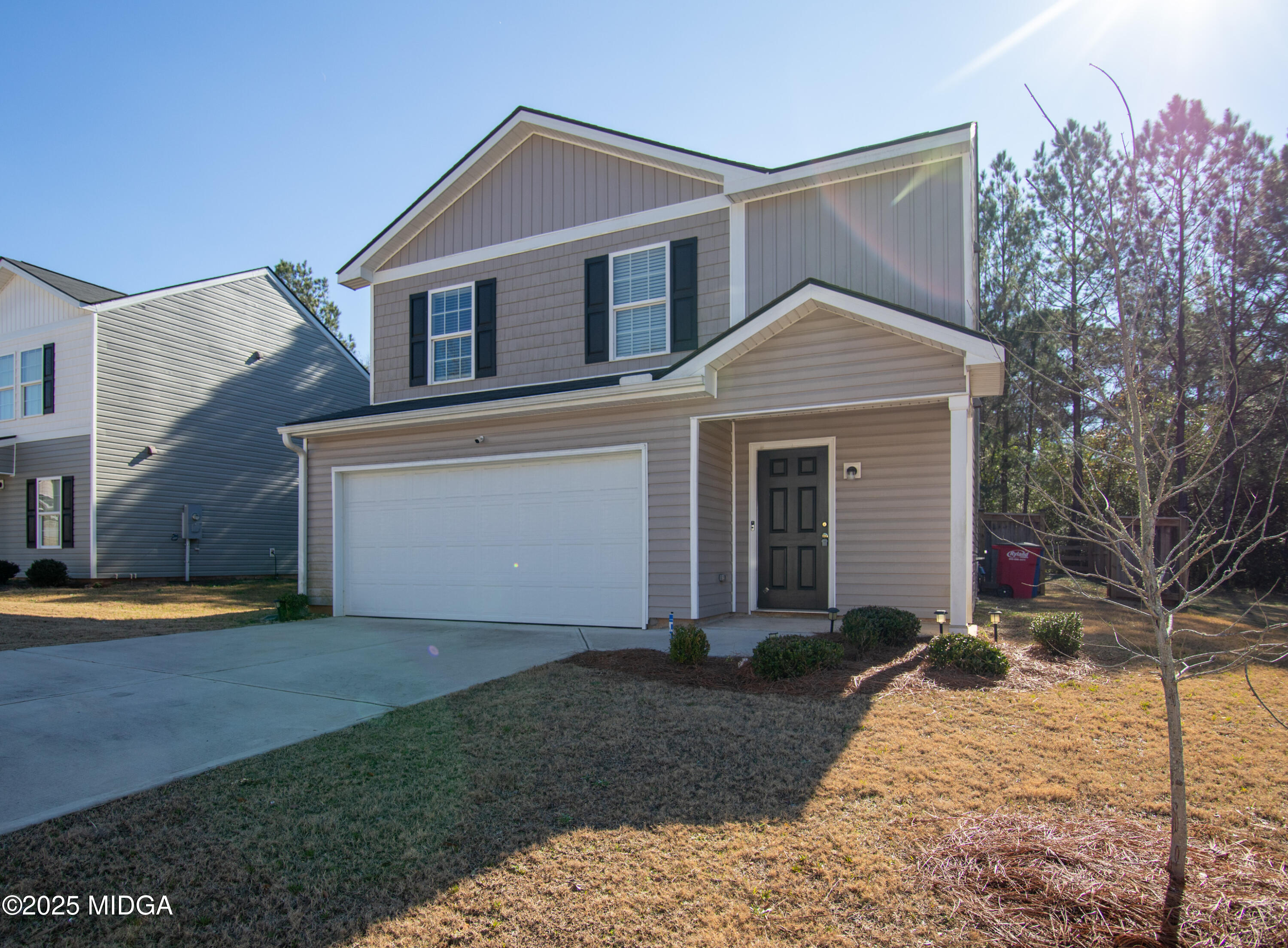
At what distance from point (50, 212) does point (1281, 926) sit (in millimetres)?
18351

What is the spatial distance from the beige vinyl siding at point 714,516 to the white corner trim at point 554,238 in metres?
3.01

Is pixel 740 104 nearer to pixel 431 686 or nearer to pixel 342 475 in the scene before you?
pixel 431 686

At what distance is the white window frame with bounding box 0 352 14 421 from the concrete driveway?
42.0ft

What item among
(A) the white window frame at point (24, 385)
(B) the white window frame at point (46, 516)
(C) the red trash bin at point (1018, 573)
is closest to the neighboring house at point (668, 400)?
(C) the red trash bin at point (1018, 573)

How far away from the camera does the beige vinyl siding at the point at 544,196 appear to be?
10.8 meters

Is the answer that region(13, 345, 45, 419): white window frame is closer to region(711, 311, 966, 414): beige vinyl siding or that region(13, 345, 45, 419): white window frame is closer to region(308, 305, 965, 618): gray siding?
region(308, 305, 965, 618): gray siding

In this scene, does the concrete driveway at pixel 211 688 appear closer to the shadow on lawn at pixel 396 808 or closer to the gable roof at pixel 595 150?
the shadow on lawn at pixel 396 808

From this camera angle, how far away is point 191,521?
17.9 metres

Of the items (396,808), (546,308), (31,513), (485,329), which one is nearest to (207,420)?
(31,513)

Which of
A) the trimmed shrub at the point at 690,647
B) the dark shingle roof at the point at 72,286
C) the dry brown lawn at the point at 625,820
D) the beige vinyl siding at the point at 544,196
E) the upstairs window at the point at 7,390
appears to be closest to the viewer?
the dry brown lawn at the point at 625,820

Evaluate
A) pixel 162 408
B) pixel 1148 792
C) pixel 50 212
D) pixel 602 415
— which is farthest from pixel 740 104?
pixel 162 408

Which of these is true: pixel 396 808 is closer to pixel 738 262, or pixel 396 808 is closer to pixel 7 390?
pixel 738 262

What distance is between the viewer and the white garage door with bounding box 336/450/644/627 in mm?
9562

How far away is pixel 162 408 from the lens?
17625 millimetres
